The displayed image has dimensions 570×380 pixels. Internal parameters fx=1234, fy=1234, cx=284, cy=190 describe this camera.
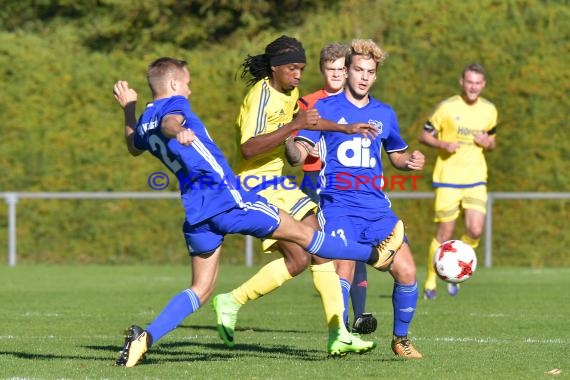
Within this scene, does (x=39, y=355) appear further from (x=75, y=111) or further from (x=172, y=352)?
(x=75, y=111)

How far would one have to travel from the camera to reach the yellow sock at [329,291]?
25.4 feet

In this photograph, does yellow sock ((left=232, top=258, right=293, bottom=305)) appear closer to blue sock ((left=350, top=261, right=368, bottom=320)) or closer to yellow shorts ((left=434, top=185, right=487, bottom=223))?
blue sock ((left=350, top=261, right=368, bottom=320))

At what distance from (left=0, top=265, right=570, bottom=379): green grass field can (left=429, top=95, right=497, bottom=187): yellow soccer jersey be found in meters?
1.28

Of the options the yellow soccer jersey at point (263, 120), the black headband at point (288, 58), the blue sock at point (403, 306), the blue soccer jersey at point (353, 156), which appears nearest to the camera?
the blue sock at point (403, 306)

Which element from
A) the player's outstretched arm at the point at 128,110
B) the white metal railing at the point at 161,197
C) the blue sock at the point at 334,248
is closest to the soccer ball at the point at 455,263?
the blue sock at the point at 334,248

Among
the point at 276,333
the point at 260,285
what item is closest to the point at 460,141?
the point at 276,333

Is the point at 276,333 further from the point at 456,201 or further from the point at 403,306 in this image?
the point at 456,201

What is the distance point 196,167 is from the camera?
24.0 ft

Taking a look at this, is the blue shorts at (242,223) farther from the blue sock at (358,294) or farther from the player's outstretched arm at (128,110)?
the blue sock at (358,294)

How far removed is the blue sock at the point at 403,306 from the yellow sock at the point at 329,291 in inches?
16.6

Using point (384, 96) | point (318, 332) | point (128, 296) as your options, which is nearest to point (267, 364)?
point (318, 332)

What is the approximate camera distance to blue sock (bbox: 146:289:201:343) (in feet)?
24.1

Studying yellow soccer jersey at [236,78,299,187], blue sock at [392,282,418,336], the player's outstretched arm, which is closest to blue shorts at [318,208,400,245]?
blue sock at [392,282,418,336]

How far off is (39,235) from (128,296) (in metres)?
5.75
